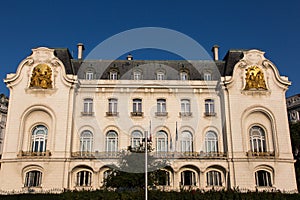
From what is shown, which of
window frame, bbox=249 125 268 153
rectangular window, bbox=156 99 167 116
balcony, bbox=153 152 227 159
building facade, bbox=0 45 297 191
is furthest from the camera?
rectangular window, bbox=156 99 167 116

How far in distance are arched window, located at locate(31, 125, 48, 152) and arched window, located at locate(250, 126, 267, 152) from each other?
2320cm

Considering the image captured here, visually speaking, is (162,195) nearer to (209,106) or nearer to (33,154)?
(209,106)

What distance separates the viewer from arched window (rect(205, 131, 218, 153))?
38.6m

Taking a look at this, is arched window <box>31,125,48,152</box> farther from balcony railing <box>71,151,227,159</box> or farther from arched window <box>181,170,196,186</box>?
arched window <box>181,170,196,186</box>

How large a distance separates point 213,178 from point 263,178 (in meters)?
5.45

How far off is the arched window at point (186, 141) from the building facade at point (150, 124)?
115 mm

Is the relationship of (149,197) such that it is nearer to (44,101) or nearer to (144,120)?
(144,120)

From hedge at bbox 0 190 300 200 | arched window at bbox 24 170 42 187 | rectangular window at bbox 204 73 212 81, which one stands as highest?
rectangular window at bbox 204 73 212 81

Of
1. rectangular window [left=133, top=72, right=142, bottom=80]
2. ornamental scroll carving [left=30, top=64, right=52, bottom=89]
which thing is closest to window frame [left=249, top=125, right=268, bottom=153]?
rectangular window [left=133, top=72, right=142, bottom=80]

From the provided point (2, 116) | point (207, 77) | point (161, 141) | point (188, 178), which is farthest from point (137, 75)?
point (2, 116)

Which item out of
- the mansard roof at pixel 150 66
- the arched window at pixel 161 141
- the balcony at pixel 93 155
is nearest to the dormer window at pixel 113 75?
the mansard roof at pixel 150 66

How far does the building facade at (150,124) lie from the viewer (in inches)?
1422

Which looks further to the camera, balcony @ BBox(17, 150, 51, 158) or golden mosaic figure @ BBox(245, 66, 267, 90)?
golden mosaic figure @ BBox(245, 66, 267, 90)

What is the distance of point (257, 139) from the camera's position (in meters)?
38.5
